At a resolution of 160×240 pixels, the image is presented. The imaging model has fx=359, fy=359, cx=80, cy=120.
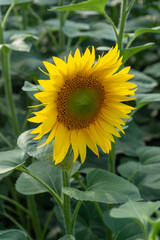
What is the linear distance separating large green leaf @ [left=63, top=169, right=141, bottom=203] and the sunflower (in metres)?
0.07

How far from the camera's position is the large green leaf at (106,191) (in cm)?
71

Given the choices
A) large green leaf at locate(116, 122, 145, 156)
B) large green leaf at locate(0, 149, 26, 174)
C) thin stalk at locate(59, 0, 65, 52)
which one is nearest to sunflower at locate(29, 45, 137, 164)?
large green leaf at locate(0, 149, 26, 174)

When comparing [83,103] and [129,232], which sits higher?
[83,103]

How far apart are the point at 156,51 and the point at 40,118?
4.75 ft

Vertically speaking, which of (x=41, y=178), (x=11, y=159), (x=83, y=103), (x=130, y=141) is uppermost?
(x=83, y=103)

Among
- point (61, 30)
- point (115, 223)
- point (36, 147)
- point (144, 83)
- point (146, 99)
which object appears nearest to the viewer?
point (36, 147)

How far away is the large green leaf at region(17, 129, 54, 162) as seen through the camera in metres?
0.72

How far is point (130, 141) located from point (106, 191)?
0.55m

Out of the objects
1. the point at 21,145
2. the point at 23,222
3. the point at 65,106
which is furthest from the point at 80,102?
the point at 23,222

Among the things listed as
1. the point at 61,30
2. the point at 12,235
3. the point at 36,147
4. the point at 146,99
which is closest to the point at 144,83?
the point at 146,99

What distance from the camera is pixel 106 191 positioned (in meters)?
0.74

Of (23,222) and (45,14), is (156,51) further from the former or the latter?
(23,222)

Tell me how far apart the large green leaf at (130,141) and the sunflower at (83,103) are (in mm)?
445

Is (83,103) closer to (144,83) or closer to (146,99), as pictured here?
(146,99)
